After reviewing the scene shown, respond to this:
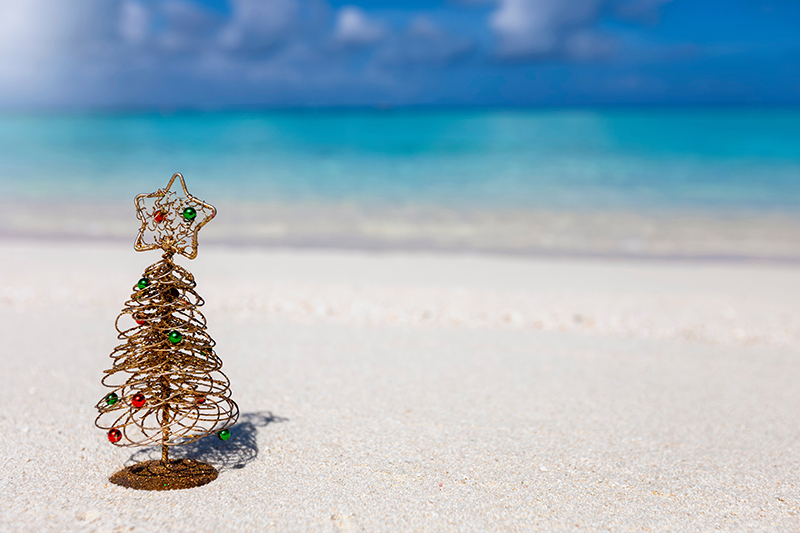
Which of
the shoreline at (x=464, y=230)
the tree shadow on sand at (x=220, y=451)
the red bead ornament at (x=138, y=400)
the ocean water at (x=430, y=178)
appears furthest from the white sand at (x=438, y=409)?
the ocean water at (x=430, y=178)

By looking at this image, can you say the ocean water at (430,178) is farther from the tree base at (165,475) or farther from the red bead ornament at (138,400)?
the red bead ornament at (138,400)

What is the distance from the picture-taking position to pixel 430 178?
2006 cm

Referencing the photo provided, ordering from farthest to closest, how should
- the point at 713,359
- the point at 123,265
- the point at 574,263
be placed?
the point at 574,263
the point at 123,265
the point at 713,359

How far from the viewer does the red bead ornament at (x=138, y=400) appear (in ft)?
8.32

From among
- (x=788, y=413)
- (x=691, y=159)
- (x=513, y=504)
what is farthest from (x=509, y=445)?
(x=691, y=159)

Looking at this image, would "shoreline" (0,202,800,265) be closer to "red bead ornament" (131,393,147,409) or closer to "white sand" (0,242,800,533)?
"white sand" (0,242,800,533)

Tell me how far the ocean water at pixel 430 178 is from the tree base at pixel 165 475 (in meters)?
8.83

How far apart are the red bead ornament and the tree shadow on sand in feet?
1.99

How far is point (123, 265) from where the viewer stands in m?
8.70

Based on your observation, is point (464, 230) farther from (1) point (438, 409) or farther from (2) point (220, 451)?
(2) point (220, 451)

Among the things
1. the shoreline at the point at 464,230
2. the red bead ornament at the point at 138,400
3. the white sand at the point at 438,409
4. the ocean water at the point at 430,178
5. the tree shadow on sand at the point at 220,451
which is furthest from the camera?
the ocean water at the point at 430,178

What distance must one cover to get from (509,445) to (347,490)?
101 cm

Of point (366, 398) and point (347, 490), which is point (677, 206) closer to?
point (366, 398)

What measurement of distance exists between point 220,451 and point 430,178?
57.2ft
